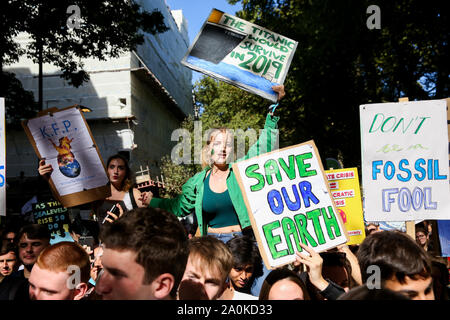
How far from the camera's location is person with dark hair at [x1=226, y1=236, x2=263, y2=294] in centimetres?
305

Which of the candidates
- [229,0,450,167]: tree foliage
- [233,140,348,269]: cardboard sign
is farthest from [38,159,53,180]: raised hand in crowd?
[229,0,450,167]: tree foliage

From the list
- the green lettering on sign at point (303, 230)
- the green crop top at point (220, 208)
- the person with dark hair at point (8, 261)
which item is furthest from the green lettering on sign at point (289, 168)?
the person with dark hair at point (8, 261)

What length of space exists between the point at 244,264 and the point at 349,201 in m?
1.35

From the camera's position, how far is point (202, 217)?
3363 mm

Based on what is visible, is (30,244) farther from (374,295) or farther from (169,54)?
(169,54)

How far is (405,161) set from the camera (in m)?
3.47

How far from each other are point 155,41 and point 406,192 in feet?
84.4

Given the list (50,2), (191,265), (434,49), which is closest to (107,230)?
(191,265)

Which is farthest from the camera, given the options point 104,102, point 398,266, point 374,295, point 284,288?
point 104,102

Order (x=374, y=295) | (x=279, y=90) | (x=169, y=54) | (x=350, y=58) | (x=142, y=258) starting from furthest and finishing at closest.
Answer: (x=169, y=54) → (x=350, y=58) → (x=279, y=90) → (x=142, y=258) → (x=374, y=295)

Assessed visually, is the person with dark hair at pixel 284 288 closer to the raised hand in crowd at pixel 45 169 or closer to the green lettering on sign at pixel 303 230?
the green lettering on sign at pixel 303 230

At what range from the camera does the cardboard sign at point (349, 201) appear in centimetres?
378

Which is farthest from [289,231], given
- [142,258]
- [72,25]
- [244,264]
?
[72,25]

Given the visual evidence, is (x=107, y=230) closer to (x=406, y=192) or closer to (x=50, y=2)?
(x=406, y=192)
